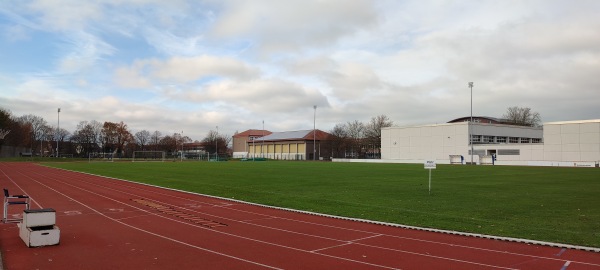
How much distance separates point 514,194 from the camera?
2139cm

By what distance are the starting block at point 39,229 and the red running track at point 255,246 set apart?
0.19 meters

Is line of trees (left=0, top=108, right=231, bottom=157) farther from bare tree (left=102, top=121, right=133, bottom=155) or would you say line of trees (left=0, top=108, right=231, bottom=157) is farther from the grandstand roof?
the grandstand roof

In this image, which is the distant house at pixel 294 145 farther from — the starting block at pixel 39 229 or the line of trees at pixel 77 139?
the starting block at pixel 39 229

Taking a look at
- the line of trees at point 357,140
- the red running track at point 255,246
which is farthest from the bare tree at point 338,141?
the red running track at point 255,246

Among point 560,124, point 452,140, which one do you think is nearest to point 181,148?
point 452,140

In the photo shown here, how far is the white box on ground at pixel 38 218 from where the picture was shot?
9.73 meters

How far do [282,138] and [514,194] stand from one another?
11721 cm

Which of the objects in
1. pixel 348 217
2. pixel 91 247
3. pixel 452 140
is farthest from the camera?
pixel 452 140

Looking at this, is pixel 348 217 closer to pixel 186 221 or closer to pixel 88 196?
pixel 186 221

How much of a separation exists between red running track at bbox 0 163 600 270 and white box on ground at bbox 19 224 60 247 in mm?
162

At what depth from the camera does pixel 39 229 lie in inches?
387

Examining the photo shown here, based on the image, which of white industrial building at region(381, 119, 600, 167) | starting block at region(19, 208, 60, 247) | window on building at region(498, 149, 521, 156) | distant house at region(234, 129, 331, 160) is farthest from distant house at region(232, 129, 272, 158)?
starting block at region(19, 208, 60, 247)

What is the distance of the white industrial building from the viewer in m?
66.6

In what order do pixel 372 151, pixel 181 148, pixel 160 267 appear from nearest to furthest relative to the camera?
1. pixel 160 267
2. pixel 372 151
3. pixel 181 148
